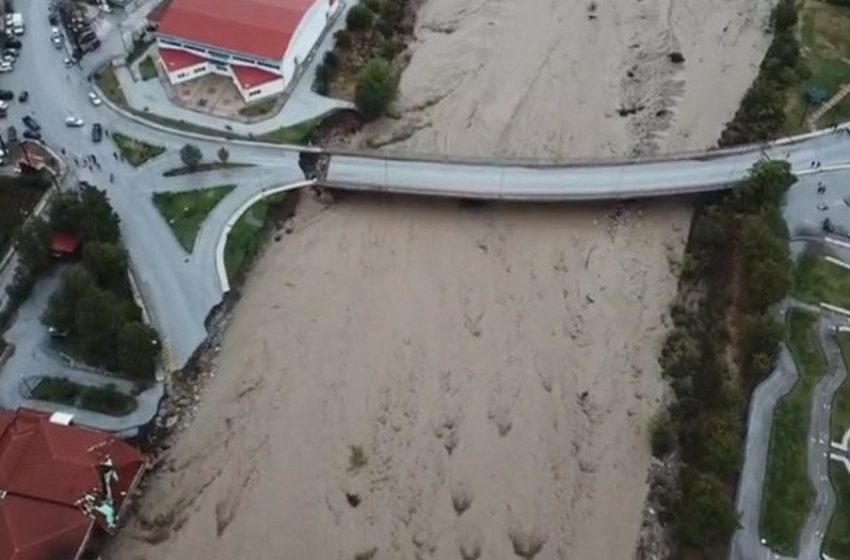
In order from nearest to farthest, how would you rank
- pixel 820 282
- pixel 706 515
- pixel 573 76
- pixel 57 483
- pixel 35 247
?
pixel 57 483 < pixel 706 515 < pixel 35 247 < pixel 820 282 < pixel 573 76

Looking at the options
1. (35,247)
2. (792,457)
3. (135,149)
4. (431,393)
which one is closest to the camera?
(792,457)

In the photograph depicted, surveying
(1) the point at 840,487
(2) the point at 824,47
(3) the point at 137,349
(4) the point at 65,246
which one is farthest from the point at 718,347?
(4) the point at 65,246

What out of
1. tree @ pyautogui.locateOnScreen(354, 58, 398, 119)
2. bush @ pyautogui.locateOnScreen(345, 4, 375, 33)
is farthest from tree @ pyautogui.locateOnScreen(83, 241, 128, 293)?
bush @ pyautogui.locateOnScreen(345, 4, 375, 33)

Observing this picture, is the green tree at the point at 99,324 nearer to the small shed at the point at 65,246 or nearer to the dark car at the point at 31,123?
the small shed at the point at 65,246

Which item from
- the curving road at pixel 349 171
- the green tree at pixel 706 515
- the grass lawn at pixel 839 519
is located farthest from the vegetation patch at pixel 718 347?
the grass lawn at pixel 839 519

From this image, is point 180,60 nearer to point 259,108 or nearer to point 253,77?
point 253,77

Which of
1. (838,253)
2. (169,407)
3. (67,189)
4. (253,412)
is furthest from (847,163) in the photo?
(67,189)
